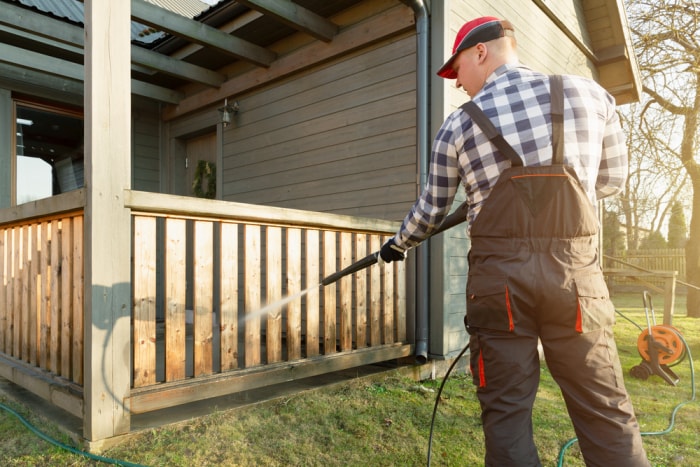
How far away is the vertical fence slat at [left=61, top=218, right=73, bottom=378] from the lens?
94.8 inches

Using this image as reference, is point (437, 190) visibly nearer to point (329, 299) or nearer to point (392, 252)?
point (392, 252)

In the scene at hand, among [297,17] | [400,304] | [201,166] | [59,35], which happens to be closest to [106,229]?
[400,304]

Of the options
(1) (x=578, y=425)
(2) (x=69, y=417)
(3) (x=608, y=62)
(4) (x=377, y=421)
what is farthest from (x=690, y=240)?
(2) (x=69, y=417)

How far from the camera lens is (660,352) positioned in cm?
386

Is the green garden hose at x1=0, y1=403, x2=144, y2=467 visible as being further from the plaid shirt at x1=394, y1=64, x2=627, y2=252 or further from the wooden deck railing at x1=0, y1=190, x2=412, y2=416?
the plaid shirt at x1=394, y1=64, x2=627, y2=252

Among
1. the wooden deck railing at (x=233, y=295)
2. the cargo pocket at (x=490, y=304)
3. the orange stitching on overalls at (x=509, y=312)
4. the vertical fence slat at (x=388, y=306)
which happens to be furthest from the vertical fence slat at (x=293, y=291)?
the orange stitching on overalls at (x=509, y=312)

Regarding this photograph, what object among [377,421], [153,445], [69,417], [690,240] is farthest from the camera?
[690,240]

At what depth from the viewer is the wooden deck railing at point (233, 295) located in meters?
2.30

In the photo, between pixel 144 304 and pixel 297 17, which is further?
pixel 297 17

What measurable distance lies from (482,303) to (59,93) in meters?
5.64

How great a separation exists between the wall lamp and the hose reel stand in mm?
4424

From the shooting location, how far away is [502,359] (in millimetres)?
1420

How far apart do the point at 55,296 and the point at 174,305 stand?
69cm

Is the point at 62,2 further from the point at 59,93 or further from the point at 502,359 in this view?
the point at 502,359
